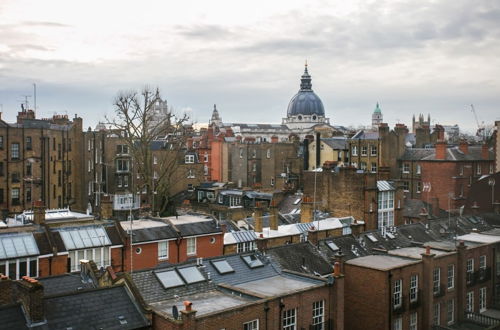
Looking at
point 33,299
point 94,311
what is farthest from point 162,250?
point 33,299

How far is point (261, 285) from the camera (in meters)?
24.5

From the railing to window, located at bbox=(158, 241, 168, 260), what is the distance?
61.6ft

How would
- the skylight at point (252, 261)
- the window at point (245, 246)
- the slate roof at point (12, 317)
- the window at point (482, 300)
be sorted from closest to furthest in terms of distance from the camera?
1. the slate roof at point (12, 317)
2. the skylight at point (252, 261)
3. the window at point (482, 300)
4. the window at point (245, 246)

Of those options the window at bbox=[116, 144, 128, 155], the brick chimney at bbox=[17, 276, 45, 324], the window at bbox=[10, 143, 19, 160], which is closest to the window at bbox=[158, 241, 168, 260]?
the brick chimney at bbox=[17, 276, 45, 324]

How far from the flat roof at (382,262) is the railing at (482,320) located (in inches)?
239

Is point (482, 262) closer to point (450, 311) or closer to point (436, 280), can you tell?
point (450, 311)

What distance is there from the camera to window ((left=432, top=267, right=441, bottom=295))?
99.1 feet

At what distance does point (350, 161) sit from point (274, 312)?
52524 mm

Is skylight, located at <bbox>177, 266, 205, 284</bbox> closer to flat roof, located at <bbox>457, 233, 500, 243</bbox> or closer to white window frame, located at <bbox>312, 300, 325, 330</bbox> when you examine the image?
white window frame, located at <bbox>312, 300, 325, 330</bbox>

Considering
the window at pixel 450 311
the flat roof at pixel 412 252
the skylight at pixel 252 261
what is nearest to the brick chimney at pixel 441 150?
the flat roof at pixel 412 252

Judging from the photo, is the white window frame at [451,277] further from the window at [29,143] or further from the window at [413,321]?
the window at [29,143]

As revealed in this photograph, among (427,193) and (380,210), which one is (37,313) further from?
(427,193)

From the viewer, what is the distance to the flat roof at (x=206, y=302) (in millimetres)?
20547

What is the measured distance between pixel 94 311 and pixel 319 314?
9.98m
